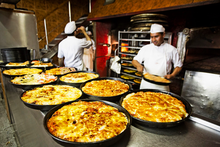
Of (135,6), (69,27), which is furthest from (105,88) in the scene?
(135,6)

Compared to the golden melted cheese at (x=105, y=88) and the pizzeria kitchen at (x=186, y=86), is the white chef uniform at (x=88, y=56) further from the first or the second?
the golden melted cheese at (x=105, y=88)

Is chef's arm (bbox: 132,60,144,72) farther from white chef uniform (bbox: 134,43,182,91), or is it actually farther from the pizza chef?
white chef uniform (bbox: 134,43,182,91)

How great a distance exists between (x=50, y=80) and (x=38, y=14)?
7.13m

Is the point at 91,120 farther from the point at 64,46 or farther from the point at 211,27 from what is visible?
the point at 211,27

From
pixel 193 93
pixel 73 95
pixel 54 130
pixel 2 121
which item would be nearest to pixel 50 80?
pixel 73 95

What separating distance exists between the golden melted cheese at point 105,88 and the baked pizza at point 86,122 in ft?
0.96

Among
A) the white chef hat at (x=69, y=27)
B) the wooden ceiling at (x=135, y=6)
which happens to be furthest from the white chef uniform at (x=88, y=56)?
the white chef hat at (x=69, y=27)

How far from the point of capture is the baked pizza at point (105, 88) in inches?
65.5

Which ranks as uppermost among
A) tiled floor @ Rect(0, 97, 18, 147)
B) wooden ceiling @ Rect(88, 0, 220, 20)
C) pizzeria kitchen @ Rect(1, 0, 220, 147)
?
wooden ceiling @ Rect(88, 0, 220, 20)

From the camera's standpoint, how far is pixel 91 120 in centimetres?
112

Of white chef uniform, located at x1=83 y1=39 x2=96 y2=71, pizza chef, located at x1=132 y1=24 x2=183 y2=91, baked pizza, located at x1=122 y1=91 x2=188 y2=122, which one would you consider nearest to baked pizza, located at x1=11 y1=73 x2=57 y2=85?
baked pizza, located at x1=122 y1=91 x2=188 y2=122

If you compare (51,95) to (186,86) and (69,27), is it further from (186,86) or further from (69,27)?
(186,86)

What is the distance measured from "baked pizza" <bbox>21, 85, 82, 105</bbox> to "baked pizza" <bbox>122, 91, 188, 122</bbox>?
670 millimetres

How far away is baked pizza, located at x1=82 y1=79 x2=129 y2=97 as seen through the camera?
1.66 meters
